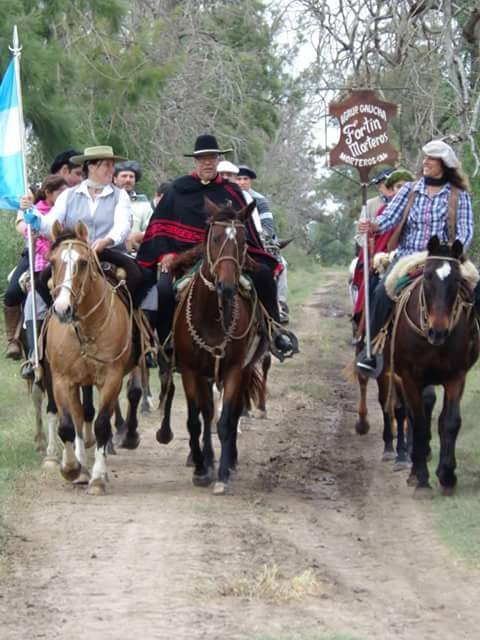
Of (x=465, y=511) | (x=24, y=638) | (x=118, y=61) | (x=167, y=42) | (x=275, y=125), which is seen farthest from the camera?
(x=275, y=125)

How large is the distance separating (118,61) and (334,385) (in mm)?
6701

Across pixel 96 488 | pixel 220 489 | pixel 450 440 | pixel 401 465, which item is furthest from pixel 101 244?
pixel 401 465

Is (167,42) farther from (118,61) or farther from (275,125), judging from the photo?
(275,125)

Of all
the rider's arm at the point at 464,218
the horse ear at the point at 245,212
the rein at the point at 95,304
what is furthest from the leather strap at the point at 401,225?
the rein at the point at 95,304

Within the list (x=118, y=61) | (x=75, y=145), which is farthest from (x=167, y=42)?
(x=75, y=145)

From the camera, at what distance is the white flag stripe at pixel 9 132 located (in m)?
12.7

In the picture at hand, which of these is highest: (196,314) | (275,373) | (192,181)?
(192,181)

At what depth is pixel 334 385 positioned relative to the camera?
19.7 metres

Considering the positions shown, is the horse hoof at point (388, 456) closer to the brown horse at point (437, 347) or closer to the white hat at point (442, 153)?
the brown horse at point (437, 347)

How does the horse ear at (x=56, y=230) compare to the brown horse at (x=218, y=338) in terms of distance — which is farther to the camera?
the brown horse at (x=218, y=338)

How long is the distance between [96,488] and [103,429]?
1.57ft

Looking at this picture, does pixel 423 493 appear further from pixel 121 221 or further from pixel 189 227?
pixel 121 221

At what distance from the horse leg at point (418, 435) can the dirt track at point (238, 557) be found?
22 centimetres

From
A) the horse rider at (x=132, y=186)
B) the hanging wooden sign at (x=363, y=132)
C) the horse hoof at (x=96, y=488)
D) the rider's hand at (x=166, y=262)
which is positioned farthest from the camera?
the horse rider at (x=132, y=186)
